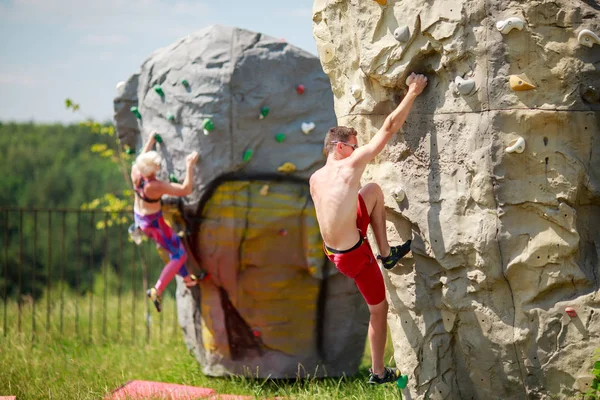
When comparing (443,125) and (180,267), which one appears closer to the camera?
(443,125)

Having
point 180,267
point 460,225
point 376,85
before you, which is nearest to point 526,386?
point 460,225

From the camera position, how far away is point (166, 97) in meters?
6.42

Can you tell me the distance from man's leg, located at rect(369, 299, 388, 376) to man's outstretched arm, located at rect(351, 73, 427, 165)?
913mm

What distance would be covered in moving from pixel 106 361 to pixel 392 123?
4.44 meters

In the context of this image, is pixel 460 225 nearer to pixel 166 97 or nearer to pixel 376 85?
pixel 376 85

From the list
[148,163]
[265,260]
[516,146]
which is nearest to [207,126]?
[148,163]

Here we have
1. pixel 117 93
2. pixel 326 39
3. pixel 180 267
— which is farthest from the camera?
pixel 117 93

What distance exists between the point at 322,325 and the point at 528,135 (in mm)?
3248

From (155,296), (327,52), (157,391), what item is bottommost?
(157,391)

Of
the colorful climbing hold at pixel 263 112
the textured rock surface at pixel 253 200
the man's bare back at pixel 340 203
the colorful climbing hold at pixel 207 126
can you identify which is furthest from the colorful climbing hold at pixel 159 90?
the man's bare back at pixel 340 203

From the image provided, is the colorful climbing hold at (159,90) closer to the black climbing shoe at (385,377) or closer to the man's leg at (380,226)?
the man's leg at (380,226)

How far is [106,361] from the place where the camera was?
7191 mm

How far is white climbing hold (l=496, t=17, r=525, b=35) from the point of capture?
3840 millimetres

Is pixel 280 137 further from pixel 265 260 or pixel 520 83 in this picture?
pixel 520 83
